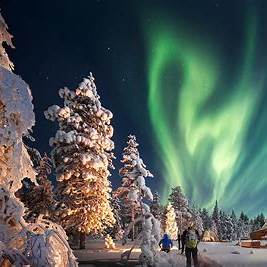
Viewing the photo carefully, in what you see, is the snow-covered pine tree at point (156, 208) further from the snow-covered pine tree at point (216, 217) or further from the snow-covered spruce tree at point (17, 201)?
the snow-covered spruce tree at point (17, 201)

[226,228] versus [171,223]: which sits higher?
[226,228]

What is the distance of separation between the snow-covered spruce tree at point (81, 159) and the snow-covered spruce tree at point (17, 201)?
2196 cm

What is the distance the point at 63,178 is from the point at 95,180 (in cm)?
233

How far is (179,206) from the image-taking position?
8806 cm

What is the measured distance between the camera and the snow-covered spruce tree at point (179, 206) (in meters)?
86.5

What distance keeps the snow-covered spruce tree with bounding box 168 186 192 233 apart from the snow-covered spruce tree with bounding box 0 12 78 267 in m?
78.1

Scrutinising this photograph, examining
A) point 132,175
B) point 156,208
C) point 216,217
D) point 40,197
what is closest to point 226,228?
point 216,217

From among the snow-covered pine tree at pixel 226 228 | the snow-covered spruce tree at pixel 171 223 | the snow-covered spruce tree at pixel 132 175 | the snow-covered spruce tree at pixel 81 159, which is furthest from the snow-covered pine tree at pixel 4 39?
the snow-covered pine tree at pixel 226 228

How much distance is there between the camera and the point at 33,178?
34.3ft

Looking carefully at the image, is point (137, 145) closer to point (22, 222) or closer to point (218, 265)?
point (218, 265)

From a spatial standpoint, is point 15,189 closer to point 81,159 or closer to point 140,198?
point 81,159

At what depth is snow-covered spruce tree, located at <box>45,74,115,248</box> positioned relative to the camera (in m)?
31.9

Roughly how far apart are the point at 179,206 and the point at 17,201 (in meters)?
81.1

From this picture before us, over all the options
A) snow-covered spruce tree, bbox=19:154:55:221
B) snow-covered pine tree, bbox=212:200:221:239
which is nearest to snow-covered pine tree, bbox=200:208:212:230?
snow-covered pine tree, bbox=212:200:221:239
